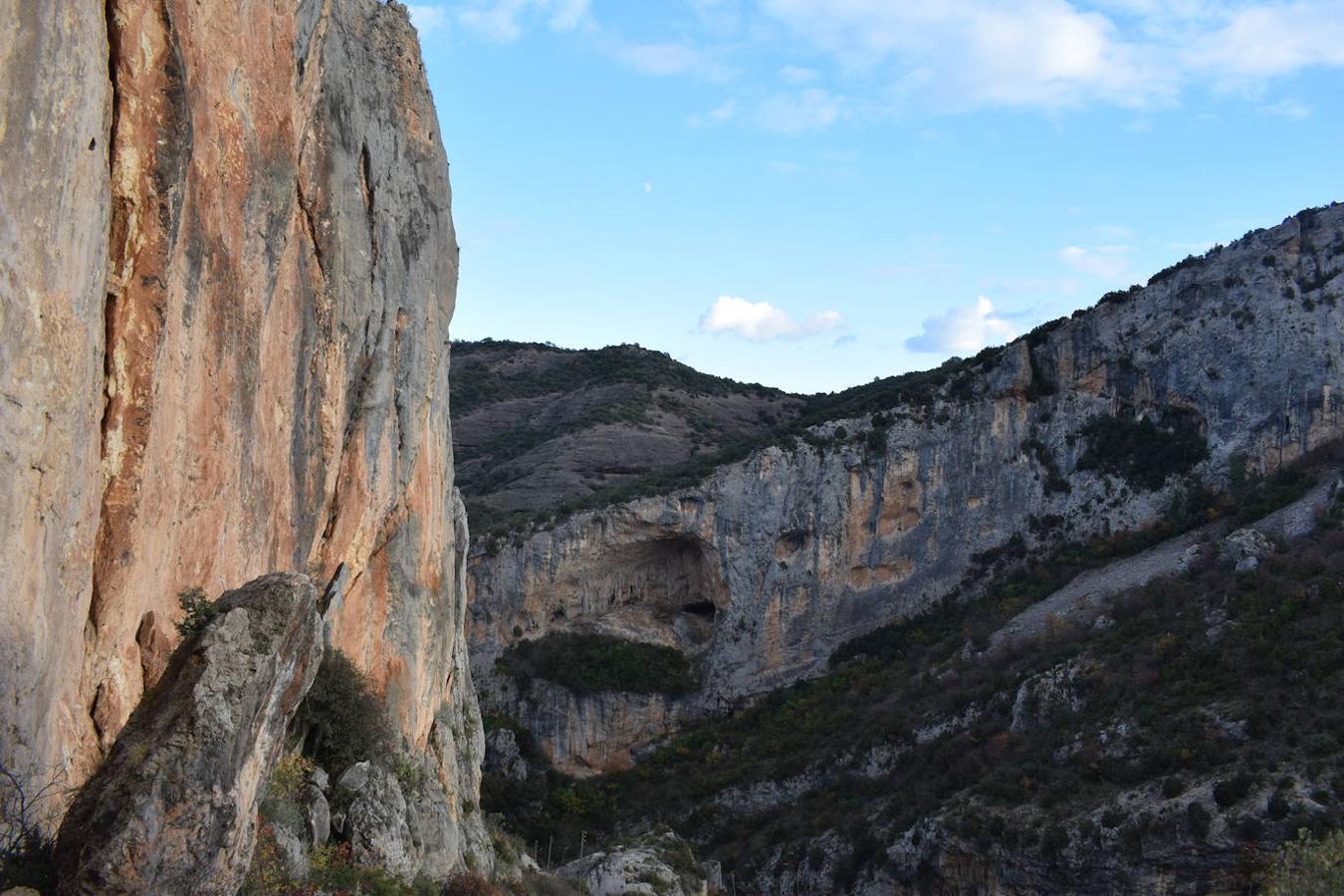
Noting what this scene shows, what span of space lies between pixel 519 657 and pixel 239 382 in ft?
145

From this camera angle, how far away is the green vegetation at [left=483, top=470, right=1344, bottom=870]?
31672mm

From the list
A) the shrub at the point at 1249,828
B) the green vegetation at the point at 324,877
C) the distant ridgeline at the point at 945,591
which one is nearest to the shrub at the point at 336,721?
the green vegetation at the point at 324,877

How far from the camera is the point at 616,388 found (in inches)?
3268

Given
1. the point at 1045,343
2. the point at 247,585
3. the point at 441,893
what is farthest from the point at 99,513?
the point at 1045,343

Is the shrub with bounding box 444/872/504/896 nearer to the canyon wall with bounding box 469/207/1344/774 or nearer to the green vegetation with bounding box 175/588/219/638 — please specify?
the green vegetation with bounding box 175/588/219/638

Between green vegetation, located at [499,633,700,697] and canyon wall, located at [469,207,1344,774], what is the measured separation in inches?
20.2

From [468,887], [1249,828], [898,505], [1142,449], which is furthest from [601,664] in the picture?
[468,887]

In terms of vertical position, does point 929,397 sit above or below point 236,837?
above

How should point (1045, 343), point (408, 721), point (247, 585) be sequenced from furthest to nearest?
point (1045, 343) < point (408, 721) < point (247, 585)

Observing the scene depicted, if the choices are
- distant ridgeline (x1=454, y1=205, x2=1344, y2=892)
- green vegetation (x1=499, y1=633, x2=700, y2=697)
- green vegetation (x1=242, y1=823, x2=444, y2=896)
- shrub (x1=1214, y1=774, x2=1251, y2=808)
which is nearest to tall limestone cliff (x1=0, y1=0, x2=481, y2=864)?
green vegetation (x1=242, y1=823, x2=444, y2=896)

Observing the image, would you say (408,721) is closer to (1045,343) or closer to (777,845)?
(777,845)

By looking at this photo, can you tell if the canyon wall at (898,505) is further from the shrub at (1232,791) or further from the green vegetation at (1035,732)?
the shrub at (1232,791)

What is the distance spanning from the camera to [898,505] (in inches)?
2169

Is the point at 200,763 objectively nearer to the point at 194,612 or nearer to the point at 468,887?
the point at 194,612
